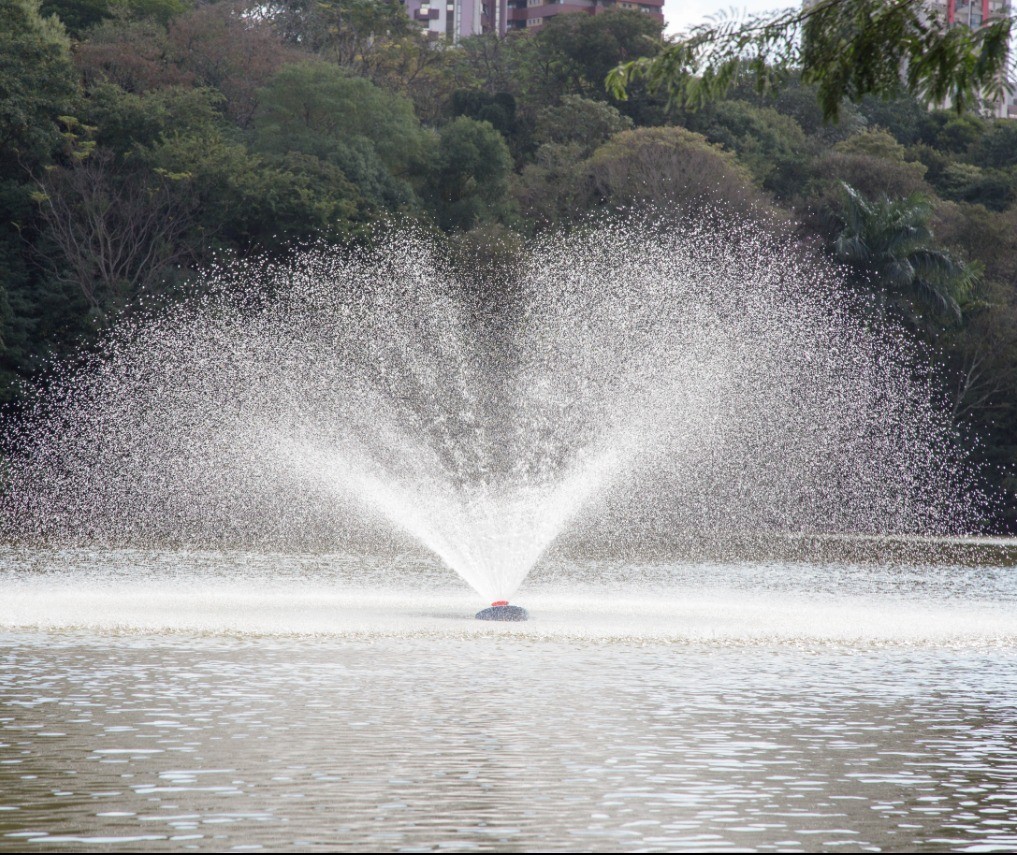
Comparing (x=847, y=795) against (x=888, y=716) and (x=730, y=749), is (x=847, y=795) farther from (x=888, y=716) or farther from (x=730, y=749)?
(x=888, y=716)

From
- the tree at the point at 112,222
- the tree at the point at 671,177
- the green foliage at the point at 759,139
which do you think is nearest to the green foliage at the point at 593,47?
the green foliage at the point at 759,139

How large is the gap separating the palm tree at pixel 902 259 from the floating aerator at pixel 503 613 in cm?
5097

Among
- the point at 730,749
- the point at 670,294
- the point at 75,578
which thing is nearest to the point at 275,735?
the point at 730,749

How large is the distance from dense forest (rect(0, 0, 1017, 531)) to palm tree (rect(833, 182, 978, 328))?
11cm

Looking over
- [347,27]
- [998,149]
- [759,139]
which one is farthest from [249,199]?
[998,149]

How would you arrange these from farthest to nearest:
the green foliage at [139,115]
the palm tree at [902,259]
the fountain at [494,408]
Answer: the palm tree at [902,259] → the green foliage at [139,115] → the fountain at [494,408]

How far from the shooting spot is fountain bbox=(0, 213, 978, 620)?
61.8 meters

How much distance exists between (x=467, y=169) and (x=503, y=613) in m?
59.6

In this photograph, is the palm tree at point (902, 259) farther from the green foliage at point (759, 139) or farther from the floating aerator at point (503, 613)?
the floating aerator at point (503, 613)

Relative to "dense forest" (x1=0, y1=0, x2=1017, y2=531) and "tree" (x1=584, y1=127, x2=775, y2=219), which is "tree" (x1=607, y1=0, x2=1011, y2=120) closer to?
"dense forest" (x1=0, y1=0, x2=1017, y2=531)

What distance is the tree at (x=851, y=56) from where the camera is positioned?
14117mm

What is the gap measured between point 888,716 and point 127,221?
6046cm

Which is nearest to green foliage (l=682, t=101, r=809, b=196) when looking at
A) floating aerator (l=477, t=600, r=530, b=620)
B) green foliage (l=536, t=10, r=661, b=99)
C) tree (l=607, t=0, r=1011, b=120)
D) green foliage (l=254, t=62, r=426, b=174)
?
green foliage (l=536, t=10, r=661, b=99)

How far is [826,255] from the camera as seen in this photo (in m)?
78.2
